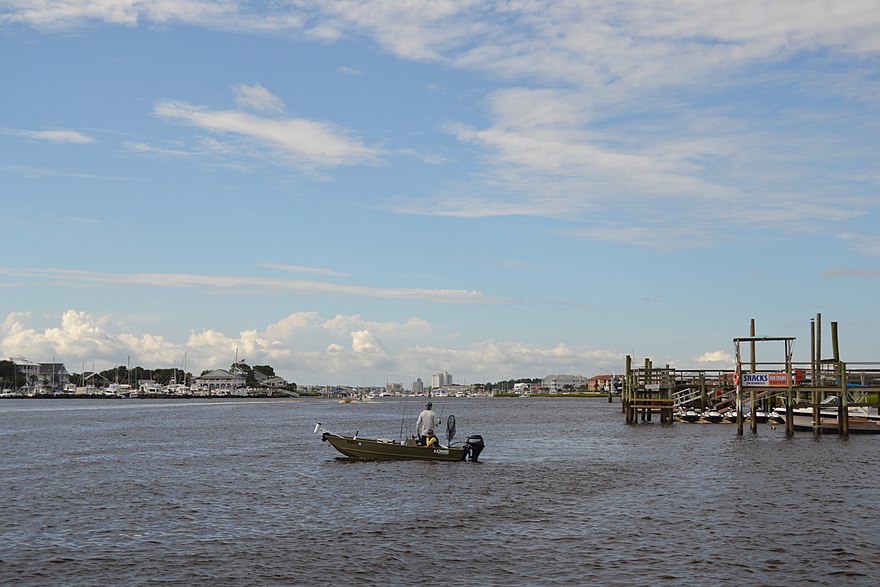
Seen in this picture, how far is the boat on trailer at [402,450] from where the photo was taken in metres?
42.5

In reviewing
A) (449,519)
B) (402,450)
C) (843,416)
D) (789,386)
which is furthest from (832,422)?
(449,519)

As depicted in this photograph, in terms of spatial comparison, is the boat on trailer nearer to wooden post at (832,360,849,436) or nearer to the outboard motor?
the outboard motor

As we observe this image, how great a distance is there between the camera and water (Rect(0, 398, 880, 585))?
2052 cm

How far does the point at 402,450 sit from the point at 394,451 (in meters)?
0.44

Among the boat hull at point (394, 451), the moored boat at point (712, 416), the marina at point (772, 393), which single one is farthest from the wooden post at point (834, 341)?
the boat hull at point (394, 451)

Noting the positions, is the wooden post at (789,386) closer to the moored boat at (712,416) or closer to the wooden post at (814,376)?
the wooden post at (814,376)

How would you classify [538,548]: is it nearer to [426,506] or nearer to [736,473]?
[426,506]

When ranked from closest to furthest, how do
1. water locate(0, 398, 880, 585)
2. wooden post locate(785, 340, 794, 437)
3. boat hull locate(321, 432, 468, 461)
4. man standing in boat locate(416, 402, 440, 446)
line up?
water locate(0, 398, 880, 585) < man standing in boat locate(416, 402, 440, 446) < boat hull locate(321, 432, 468, 461) < wooden post locate(785, 340, 794, 437)

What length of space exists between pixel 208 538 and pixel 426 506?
8.27 m

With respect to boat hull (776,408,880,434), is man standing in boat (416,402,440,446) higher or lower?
higher

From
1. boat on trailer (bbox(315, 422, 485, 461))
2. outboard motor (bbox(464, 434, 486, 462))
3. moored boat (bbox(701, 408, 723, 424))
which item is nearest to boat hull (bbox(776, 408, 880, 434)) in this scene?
moored boat (bbox(701, 408, 723, 424))

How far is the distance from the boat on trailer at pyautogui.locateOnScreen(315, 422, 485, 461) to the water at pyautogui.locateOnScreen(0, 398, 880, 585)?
601 millimetres

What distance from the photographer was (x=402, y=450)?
140ft

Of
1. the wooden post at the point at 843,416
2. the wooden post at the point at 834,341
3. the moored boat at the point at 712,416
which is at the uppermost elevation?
the wooden post at the point at 834,341
